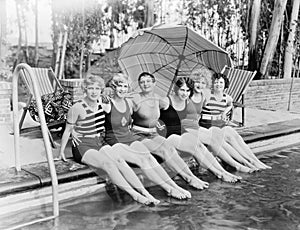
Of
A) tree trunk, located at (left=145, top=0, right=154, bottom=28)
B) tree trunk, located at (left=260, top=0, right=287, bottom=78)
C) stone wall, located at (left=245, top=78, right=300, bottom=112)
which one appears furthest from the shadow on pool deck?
tree trunk, located at (left=260, top=0, right=287, bottom=78)

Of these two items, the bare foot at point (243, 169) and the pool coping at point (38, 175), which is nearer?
the pool coping at point (38, 175)

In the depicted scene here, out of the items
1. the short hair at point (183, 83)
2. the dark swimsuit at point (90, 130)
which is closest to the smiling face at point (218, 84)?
the short hair at point (183, 83)

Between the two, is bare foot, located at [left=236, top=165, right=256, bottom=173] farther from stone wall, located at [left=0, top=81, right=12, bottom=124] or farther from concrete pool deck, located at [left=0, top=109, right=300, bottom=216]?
stone wall, located at [left=0, top=81, right=12, bottom=124]

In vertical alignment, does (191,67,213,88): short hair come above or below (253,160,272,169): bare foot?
above

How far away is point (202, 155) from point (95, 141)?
3.69 ft

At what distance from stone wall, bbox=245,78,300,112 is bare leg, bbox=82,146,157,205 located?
18.0 feet

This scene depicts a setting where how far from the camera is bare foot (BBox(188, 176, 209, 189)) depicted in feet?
12.3

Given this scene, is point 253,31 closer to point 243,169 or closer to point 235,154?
point 235,154

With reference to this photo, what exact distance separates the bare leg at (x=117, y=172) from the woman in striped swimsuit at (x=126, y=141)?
13 centimetres

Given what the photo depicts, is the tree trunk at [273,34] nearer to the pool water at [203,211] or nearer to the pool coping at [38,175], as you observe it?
the pool water at [203,211]

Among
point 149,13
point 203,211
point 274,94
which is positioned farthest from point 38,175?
point 274,94

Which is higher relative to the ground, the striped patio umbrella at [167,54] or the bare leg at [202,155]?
the striped patio umbrella at [167,54]

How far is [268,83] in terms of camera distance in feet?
29.3

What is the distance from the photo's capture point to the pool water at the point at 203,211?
2.95 metres
